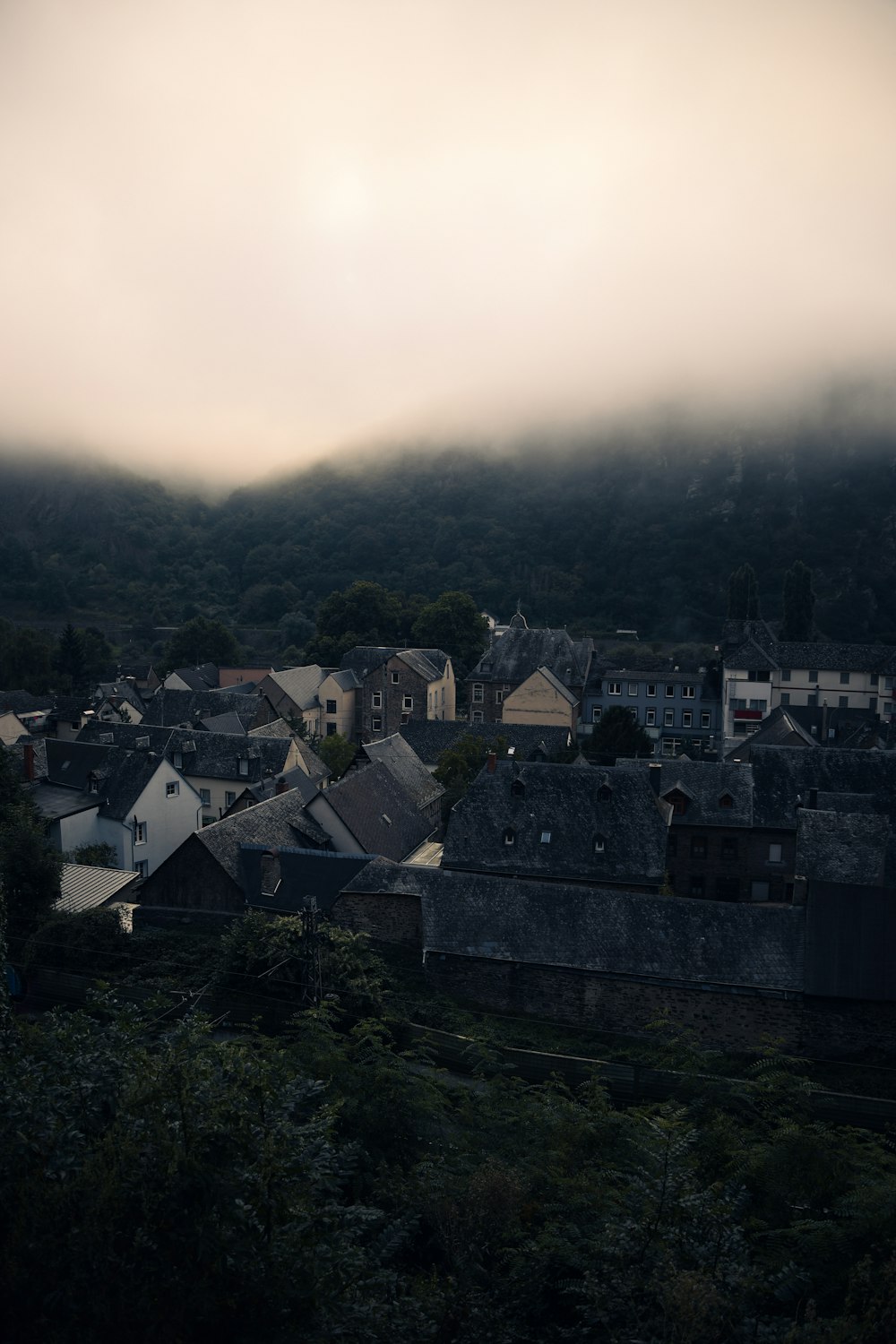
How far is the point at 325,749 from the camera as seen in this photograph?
56.2 meters

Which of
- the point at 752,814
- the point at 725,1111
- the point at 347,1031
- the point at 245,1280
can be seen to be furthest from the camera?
the point at 752,814

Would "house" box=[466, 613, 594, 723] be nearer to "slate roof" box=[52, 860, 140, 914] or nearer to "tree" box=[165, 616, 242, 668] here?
"tree" box=[165, 616, 242, 668]

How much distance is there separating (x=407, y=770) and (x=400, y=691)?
919 inches

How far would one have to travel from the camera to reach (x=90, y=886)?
114ft

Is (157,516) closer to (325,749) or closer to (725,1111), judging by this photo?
(325,749)

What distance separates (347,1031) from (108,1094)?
1355cm

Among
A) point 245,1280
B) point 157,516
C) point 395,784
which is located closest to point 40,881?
point 395,784

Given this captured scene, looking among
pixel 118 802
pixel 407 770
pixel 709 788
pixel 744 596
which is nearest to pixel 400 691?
pixel 407 770

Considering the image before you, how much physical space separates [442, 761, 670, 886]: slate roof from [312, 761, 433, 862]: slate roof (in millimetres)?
4912

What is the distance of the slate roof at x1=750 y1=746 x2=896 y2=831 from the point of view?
1549 inches

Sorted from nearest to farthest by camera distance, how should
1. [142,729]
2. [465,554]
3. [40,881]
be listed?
[40,881] → [142,729] → [465,554]

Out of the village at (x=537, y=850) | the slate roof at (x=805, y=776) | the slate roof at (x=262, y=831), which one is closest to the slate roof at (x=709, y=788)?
the village at (x=537, y=850)

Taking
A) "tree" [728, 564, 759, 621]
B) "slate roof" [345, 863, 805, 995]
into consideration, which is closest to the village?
"slate roof" [345, 863, 805, 995]

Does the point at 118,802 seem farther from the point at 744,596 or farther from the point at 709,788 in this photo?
the point at 744,596
